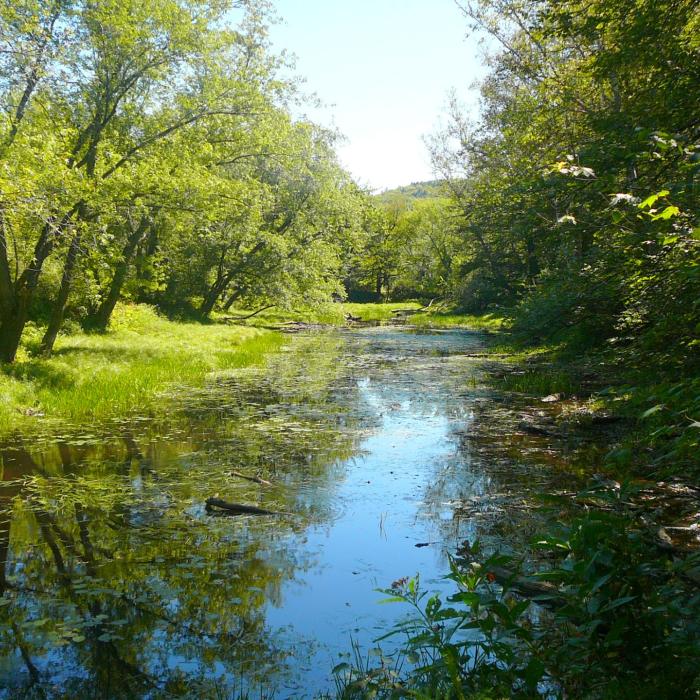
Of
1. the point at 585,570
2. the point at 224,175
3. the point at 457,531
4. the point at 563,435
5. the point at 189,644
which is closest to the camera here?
the point at 585,570

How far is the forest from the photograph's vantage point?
3.80 meters

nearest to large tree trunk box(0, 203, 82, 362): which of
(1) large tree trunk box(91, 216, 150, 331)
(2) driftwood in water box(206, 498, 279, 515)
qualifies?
(1) large tree trunk box(91, 216, 150, 331)

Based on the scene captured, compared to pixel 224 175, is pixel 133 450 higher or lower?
lower

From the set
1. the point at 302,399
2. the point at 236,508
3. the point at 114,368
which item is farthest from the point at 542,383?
the point at 114,368

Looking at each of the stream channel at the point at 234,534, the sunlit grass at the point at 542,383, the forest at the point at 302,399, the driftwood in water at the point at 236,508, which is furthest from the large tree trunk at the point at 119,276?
the driftwood in water at the point at 236,508

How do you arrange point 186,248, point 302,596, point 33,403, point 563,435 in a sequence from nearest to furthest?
point 302,596
point 563,435
point 33,403
point 186,248

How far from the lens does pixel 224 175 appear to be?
22328mm

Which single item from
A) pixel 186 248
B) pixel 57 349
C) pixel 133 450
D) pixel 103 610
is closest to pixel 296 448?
pixel 133 450

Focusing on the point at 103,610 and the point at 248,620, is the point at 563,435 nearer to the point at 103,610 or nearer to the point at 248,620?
the point at 248,620

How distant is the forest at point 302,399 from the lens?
380 cm

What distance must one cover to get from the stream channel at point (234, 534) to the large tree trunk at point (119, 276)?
963 cm

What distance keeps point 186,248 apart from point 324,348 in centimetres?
1156

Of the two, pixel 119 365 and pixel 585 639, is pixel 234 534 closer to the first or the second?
pixel 585 639

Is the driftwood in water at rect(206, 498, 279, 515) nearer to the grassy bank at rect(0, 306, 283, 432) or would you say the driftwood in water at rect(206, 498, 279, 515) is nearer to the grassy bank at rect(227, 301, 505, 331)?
the grassy bank at rect(0, 306, 283, 432)
